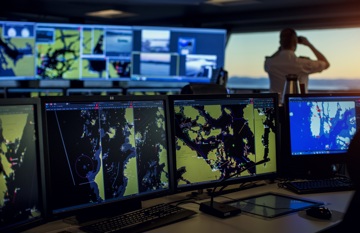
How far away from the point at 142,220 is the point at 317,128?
1.16 metres

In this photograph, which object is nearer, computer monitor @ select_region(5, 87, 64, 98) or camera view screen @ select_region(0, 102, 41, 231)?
camera view screen @ select_region(0, 102, 41, 231)

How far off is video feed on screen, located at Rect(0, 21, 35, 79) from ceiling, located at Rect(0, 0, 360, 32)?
84.9 inches

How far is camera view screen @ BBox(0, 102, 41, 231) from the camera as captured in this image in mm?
1405

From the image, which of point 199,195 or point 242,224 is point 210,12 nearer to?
point 199,195

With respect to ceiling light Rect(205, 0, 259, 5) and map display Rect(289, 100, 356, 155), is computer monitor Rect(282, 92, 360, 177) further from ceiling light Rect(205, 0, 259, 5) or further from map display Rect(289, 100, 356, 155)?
ceiling light Rect(205, 0, 259, 5)

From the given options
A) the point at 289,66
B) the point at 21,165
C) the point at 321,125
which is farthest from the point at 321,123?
the point at 289,66

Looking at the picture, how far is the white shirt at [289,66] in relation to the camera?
435cm

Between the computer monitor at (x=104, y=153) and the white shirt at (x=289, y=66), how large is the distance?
2635 mm

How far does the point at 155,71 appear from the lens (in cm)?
727

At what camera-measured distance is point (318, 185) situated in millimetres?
2291

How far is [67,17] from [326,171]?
8.88m

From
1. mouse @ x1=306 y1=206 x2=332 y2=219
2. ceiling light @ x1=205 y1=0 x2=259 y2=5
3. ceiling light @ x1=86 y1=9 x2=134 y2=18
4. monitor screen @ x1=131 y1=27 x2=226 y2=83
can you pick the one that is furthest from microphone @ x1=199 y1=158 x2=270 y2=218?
ceiling light @ x1=86 y1=9 x2=134 y2=18

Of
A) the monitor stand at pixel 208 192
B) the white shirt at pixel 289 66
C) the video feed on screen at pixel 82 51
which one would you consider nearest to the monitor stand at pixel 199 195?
the monitor stand at pixel 208 192

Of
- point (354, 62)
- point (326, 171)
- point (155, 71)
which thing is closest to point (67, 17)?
point (155, 71)
